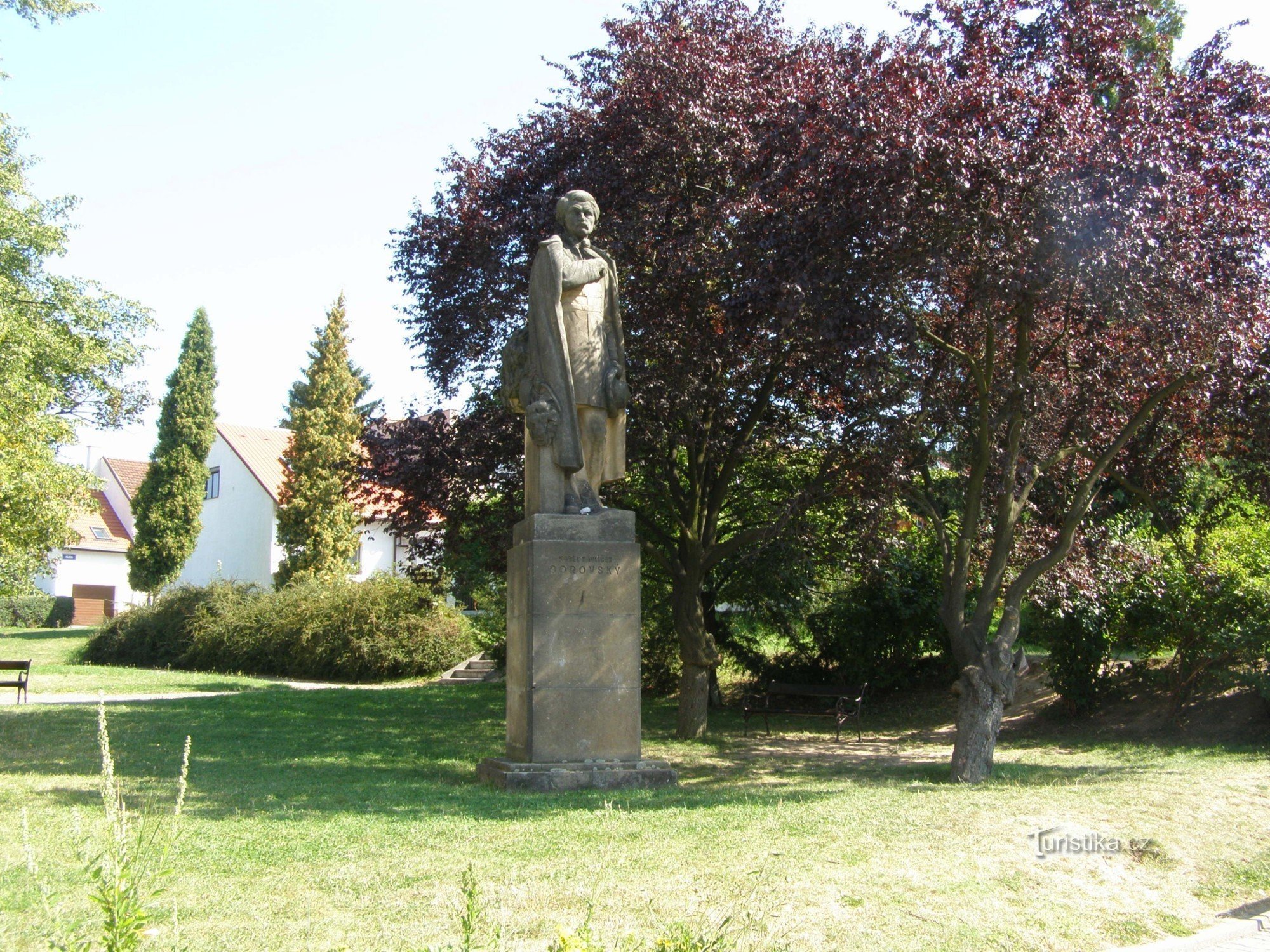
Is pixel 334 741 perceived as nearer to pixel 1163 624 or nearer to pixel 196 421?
pixel 1163 624

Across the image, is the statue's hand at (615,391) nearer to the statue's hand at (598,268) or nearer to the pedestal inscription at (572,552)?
the pedestal inscription at (572,552)

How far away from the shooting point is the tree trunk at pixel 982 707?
10.7 m

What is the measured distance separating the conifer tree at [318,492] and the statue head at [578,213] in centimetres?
2725

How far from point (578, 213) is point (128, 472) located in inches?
2145

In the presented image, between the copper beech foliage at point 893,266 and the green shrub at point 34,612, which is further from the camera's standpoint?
the green shrub at point 34,612

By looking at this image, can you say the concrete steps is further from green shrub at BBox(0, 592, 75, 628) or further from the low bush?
green shrub at BBox(0, 592, 75, 628)

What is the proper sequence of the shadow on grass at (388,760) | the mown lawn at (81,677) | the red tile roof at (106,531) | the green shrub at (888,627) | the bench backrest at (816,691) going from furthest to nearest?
the red tile roof at (106,531) < the mown lawn at (81,677) < the green shrub at (888,627) < the bench backrest at (816,691) < the shadow on grass at (388,760)

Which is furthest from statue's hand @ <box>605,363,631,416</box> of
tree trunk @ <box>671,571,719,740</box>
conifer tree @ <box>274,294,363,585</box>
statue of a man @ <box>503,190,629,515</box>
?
conifer tree @ <box>274,294,363,585</box>

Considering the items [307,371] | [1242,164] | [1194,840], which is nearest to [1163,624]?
[1242,164]

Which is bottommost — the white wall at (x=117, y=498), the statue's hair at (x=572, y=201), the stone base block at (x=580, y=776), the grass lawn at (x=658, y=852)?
the grass lawn at (x=658, y=852)

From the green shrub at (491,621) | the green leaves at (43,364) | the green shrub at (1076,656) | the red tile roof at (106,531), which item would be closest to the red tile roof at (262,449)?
the red tile roof at (106,531)

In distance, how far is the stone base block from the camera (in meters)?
9.09

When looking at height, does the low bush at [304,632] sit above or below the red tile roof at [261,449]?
below

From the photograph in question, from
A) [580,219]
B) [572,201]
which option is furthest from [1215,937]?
[572,201]
